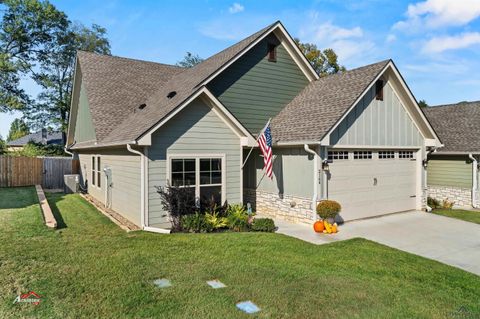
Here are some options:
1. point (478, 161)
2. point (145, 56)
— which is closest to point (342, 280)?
point (478, 161)

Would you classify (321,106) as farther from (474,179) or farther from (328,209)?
(474,179)

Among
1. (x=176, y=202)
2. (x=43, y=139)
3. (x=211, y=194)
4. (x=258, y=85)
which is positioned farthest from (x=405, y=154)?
(x=43, y=139)

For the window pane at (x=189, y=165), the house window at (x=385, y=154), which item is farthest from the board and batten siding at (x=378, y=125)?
the window pane at (x=189, y=165)

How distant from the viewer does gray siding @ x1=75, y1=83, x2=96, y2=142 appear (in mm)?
15297

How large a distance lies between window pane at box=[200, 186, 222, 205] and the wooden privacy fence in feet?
41.1

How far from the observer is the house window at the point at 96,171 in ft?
48.1

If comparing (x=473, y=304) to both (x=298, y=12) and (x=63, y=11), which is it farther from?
(x=63, y=11)

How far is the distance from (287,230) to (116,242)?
4856 millimetres

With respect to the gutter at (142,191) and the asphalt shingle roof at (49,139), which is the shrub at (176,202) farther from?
the asphalt shingle roof at (49,139)

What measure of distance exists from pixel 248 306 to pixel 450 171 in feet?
47.9

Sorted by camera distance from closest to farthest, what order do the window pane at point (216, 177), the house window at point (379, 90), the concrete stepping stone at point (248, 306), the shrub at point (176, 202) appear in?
the concrete stepping stone at point (248, 306)
the shrub at point (176, 202)
the window pane at point (216, 177)
the house window at point (379, 90)

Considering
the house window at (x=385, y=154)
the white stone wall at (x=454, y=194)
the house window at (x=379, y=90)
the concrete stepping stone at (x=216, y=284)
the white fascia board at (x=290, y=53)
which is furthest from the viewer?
the white stone wall at (x=454, y=194)

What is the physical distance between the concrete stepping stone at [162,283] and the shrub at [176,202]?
11.6ft

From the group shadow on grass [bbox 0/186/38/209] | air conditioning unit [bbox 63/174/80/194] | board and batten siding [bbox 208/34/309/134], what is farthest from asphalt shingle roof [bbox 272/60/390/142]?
air conditioning unit [bbox 63/174/80/194]
